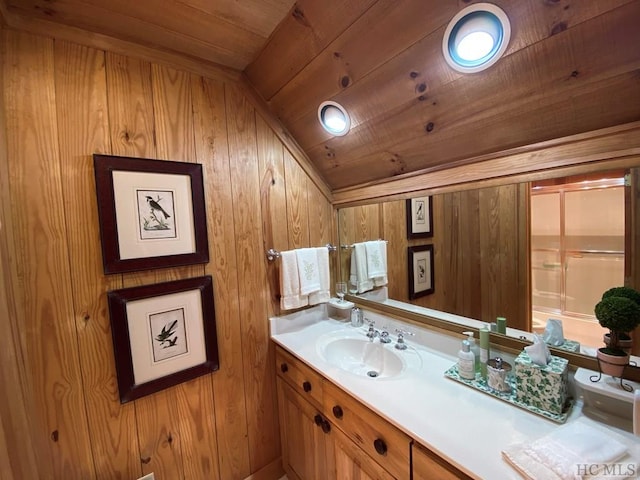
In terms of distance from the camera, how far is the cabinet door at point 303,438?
122 centimetres

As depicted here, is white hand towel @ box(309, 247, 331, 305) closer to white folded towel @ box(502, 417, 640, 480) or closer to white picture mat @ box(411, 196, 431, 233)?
white picture mat @ box(411, 196, 431, 233)

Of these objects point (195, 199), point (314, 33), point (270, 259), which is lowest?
point (270, 259)

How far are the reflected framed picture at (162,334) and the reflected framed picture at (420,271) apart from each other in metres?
1.10

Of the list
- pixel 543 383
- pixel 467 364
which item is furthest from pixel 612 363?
pixel 467 364

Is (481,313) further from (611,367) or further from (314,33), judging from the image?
(314,33)

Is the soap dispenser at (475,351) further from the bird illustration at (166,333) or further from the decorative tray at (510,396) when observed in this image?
the bird illustration at (166,333)

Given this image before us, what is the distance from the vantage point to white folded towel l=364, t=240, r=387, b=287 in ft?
5.47

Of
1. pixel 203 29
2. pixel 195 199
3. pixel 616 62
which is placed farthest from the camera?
pixel 195 199

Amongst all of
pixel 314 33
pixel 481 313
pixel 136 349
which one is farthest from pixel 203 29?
pixel 481 313

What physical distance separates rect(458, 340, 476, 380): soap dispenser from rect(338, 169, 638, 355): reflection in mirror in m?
0.21

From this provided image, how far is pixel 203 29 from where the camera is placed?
1.12 m

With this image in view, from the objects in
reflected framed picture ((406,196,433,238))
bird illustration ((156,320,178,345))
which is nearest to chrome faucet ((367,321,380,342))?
reflected framed picture ((406,196,433,238))

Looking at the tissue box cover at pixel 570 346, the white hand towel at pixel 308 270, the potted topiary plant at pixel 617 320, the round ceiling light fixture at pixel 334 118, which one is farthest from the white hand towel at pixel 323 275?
the potted topiary plant at pixel 617 320

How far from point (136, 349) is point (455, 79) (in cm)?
168
